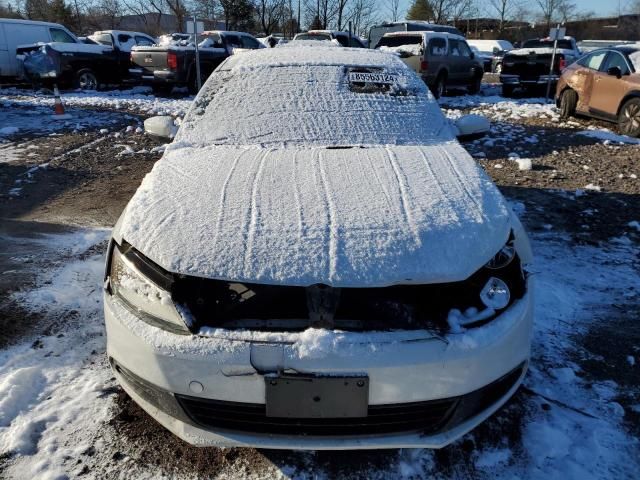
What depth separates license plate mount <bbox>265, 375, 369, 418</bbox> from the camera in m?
1.66

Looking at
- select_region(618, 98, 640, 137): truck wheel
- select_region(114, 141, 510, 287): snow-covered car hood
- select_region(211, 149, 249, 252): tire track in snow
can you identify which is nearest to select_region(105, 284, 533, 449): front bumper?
select_region(114, 141, 510, 287): snow-covered car hood

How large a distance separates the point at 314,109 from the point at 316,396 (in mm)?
2039

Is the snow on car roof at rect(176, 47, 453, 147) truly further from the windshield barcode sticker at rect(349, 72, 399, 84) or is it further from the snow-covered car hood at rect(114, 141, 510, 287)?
the snow-covered car hood at rect(114, 141, 510, 287)

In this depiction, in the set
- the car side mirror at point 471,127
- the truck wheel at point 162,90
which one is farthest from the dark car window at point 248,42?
the car side mirror at point 471,127

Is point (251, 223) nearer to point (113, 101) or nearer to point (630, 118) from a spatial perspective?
point (630, 118)

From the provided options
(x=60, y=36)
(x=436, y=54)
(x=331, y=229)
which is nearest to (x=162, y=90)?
(x=60, y=36)

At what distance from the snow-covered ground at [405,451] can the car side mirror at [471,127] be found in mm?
1152

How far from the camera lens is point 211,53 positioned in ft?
44.8

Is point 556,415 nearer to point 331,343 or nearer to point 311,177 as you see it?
point 331,343

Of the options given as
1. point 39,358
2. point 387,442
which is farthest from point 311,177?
point 39,358

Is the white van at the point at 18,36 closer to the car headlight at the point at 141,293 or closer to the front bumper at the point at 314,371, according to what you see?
the car headlight at the point at 141,293

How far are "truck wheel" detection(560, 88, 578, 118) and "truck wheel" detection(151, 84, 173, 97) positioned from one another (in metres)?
9.40

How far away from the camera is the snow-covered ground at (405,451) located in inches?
79.3

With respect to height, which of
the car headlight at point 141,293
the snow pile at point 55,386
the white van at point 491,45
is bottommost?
the snow pile at point 55,386
